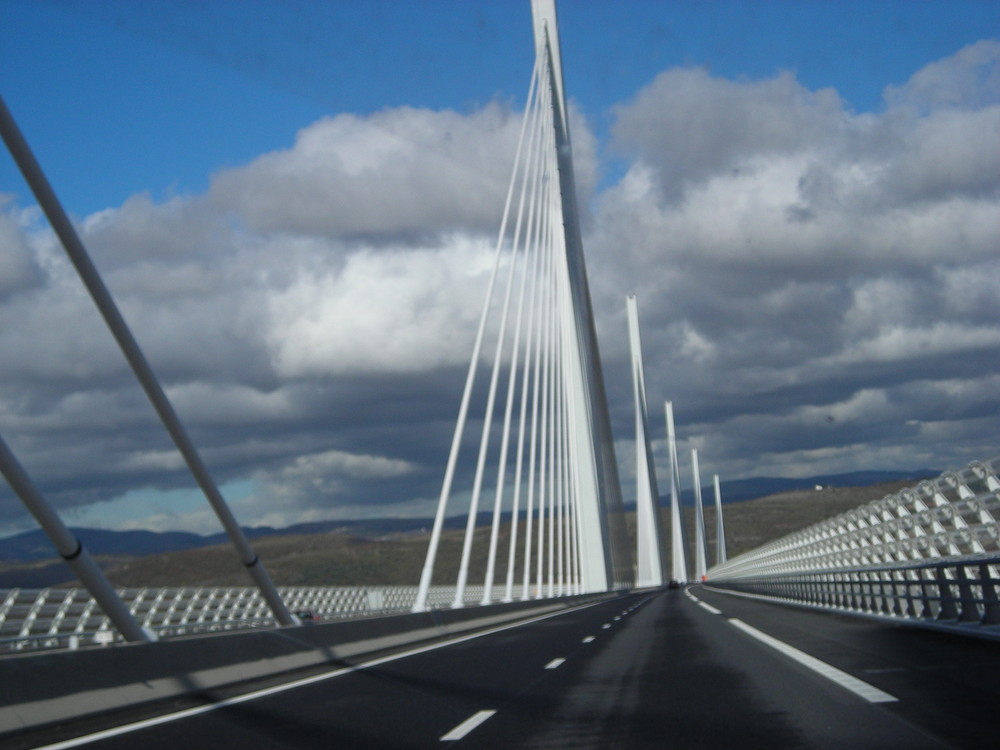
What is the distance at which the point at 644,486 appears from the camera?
92.8 meters

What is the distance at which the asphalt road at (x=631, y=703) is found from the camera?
30.2 ft

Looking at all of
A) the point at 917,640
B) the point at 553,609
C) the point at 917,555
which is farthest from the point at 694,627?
the point at 553,609

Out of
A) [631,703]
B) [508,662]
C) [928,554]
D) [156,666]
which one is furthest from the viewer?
[928,554]

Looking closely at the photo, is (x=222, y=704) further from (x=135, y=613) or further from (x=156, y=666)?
(x=135, y=613)

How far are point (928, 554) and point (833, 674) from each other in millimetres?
A: 12783

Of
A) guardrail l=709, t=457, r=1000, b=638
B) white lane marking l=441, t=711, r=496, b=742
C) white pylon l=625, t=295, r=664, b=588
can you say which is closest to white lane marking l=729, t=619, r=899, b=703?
guardrail l=709, t=457, r=1000, b=638

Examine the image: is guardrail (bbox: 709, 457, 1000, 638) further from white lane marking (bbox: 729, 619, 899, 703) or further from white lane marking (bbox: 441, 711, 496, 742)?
white lane marking (bbox: 441, 711, 496, 742)

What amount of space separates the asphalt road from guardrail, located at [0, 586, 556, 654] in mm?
5445

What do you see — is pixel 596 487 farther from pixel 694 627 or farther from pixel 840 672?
pixel 840 672

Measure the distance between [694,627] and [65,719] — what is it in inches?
629

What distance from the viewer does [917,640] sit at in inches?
715

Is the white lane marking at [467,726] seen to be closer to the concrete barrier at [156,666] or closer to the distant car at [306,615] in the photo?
the concrete barrier at [156,666]

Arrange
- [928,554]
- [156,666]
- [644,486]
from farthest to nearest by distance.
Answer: [644,486] → [928,554] → [156,666]

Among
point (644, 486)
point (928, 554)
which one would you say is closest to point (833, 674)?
point (928, 554)
